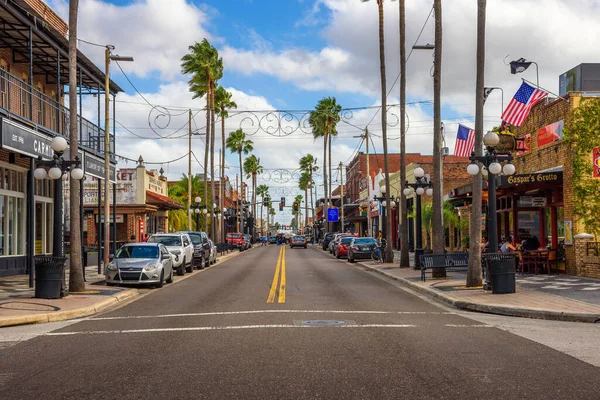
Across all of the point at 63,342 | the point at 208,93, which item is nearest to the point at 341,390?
the point at 63,342

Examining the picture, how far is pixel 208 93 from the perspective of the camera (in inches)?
2013

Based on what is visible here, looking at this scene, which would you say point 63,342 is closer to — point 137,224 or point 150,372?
point 150,372

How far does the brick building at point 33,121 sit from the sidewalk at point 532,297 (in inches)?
454

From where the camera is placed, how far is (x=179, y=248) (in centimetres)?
2903

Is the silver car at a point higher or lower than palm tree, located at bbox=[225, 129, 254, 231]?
lower

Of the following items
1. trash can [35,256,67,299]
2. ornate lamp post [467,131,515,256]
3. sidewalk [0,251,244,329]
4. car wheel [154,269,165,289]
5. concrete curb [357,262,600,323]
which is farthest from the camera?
car wheel [154,269,165,289]

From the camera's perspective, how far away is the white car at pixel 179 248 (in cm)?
2856

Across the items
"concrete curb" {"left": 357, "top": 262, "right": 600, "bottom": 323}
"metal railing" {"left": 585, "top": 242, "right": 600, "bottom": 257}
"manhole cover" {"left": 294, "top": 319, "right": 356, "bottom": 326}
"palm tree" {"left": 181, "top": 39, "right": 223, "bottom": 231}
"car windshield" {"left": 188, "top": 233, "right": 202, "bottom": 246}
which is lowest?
"concrete curb" {"left": 357, "top": 262, "right": 600, "bottom": 323}

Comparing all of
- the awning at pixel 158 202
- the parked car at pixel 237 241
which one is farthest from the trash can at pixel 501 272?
the parked car at pixel 237 241

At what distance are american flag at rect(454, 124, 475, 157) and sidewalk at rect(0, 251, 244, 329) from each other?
20.6 m

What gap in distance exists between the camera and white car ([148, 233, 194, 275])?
93.7ft

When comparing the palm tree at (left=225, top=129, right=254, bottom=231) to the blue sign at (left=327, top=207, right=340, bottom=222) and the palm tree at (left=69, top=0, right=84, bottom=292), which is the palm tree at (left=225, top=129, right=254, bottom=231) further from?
the palm tree at (left=69, top=0, right=84, bottom=292)

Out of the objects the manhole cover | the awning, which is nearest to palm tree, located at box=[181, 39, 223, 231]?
the awning

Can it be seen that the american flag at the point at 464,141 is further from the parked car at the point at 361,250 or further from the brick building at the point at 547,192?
the parked car at the point at 361,250
